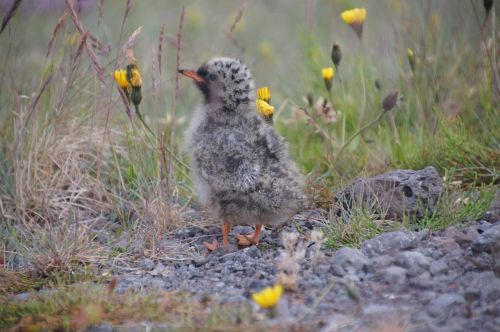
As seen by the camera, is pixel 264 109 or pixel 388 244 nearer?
pixel 388 244

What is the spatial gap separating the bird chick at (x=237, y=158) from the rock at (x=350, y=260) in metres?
0.60

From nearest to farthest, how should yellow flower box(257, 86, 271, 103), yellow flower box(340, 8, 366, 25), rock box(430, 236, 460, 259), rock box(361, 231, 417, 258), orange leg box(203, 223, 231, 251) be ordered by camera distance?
rock box(430, 236, 460, 259)
rock box(361, 231, 417, 258)
orange leg box(203, 223, 231, 251)
yellow flower box(257, 86, 271, 103)
yellow flower box(340, 8, 366, 25)

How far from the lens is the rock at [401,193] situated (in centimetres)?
432

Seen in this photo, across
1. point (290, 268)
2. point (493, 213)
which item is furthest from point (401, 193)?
point (290, 268)

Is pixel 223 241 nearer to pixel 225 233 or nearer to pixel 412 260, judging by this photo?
pixel 225 233

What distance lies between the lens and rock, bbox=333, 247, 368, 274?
3.67 meters

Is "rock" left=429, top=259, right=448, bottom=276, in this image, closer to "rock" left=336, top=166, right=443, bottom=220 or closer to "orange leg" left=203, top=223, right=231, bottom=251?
"rock" left=336, top=166, right=443, bottom=220

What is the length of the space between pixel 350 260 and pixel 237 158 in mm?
919

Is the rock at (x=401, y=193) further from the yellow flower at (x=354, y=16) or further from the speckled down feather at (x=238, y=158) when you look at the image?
the yellow flower at (x=354, y=16)

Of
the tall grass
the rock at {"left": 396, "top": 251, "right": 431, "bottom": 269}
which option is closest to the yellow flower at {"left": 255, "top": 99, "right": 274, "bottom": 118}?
the tall grass

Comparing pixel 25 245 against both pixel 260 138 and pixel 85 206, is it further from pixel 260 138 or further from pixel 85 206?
pixel 260 138

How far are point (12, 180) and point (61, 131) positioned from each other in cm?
66

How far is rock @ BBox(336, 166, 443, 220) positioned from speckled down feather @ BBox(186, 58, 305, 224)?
0.43 metres

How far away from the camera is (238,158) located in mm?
4152
